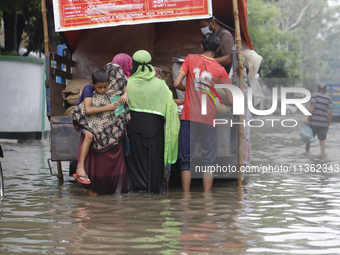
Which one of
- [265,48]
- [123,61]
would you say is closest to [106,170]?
[123,61]

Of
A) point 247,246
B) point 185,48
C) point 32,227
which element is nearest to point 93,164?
point 32,227

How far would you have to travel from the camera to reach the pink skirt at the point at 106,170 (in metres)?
5.82

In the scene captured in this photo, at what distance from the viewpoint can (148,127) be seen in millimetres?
6031

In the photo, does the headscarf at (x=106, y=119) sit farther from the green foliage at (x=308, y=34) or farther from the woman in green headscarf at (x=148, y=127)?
the green foliage at (x=308, y=34)

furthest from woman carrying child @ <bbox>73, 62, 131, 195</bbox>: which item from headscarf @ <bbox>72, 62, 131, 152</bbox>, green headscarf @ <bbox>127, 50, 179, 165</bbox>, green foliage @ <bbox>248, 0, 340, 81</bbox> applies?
green foliage @ <bbox>248, 0, 340, 81</bbox>

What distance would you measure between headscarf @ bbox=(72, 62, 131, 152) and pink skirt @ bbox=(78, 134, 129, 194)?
4.0 inches

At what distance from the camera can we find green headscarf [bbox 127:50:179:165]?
596 centimetres

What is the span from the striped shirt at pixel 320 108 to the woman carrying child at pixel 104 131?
6.51 m

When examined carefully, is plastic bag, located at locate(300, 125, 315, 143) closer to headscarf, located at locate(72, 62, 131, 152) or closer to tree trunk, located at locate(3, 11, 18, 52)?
headscarf, located at locate(72, 62, 131, 152)

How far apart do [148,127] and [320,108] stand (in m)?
6.38

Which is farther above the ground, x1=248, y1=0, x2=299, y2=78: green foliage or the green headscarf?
x1=248, y1=0, x2=299, y2=78: green foliage

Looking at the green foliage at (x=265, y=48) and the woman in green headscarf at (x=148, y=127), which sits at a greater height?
the green foliage at (x=265, y=48)

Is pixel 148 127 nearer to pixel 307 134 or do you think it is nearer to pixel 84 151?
pixel 84 151

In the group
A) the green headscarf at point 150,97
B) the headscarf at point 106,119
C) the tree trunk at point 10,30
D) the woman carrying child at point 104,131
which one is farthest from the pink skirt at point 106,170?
the tree trunk at point 10,30
